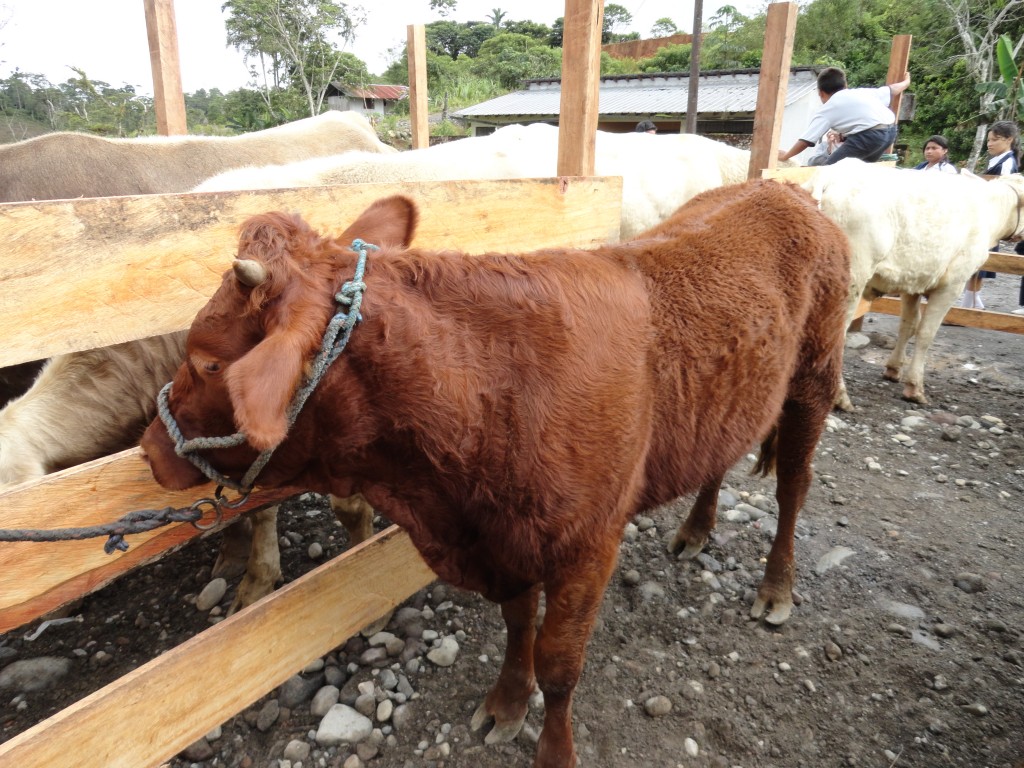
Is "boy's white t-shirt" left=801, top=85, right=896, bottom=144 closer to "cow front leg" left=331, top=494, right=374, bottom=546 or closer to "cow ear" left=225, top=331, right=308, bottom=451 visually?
"cow front leg" left=331, top=494, right=374, bottom=546

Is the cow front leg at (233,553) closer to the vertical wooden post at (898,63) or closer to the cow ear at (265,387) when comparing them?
the cow ear at (265,387)

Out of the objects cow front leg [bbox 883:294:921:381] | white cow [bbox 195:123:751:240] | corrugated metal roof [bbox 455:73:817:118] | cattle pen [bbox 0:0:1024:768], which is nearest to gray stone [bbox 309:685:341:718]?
cattle pen [bbox 0:0:1024:768]

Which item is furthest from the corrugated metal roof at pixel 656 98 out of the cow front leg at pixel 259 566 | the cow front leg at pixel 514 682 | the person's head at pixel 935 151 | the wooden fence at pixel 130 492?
the wooden fence at pixel 130 492

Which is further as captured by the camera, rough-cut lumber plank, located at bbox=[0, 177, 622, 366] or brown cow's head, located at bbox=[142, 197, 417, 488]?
rough-cut lumber plank, located at bbox=[0, 177, 622, 366]

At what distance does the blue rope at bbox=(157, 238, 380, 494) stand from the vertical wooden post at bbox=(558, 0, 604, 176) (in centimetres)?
163

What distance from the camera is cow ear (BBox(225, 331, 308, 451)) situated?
1.19 m

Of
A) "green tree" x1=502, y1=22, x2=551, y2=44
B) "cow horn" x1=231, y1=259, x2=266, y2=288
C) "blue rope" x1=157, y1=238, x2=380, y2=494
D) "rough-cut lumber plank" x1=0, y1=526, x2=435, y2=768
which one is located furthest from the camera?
"green tree" x1=502, y1=22, x2=551, y2=44

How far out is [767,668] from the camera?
2.63m

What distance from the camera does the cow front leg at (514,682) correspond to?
90.6 inches

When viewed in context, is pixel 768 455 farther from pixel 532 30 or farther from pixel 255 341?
pixel 532 30

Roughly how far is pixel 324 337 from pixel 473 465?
1.65 ft

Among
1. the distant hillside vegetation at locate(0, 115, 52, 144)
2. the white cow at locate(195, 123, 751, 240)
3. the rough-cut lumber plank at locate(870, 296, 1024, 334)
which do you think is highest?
the distant hillside vegetation at locate(0, 115, 52, 144)

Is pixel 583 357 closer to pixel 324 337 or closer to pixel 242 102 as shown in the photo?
pixel 324 337

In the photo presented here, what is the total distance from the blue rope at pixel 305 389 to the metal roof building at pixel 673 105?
25.3m
